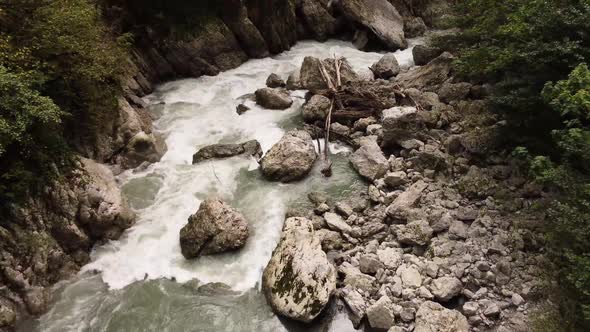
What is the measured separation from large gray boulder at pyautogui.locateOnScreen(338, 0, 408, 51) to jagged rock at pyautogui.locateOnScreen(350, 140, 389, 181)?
32.4ft

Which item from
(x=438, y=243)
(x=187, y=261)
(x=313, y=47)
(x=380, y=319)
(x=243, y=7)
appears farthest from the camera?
(x=313, y=47)

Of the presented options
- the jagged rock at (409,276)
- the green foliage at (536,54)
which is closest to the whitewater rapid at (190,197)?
the jagged rock at (409,276)

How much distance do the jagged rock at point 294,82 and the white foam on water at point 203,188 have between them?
422 mm

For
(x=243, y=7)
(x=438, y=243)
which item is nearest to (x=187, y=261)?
(x=438, y=243)

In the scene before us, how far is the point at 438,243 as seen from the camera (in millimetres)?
8898

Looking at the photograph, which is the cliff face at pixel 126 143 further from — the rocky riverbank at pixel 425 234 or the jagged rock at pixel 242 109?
the rocky riverbank at pixel 425 234

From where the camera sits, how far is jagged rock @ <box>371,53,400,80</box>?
53.8ft

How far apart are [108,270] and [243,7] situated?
1357cm

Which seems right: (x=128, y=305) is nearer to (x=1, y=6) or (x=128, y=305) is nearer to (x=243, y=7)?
(x=1, y=6)

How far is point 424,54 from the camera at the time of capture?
17.2 meters

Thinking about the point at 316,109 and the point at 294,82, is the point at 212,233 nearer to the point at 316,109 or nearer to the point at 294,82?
the point at 316,109

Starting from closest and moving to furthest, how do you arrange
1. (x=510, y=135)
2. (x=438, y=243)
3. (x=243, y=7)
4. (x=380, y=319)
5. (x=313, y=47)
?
1. (x=380, y=319)
2. (x=438, y=243)
3. (x=510, y=135)
4. (x=243, y=7)
5. (x=313, y=47)

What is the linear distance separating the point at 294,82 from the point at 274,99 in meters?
1.60

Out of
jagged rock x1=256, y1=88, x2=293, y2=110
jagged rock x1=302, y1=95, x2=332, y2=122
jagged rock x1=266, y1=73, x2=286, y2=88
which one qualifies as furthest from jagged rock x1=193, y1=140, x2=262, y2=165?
jagged rock x1=266, y1=73, x2=286, y2=88
